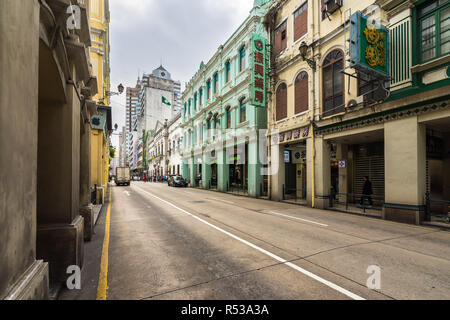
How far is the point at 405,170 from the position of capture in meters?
9.29

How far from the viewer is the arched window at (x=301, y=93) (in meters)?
14.6

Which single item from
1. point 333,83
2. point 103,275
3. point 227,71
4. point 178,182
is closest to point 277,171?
point 333,83

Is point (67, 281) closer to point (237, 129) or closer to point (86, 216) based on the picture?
point (86, 216)

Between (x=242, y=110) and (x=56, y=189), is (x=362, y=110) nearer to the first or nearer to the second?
(x=242, y=110)

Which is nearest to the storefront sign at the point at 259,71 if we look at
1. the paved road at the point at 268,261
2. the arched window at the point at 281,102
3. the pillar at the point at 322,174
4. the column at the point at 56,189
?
the arched window at the point at 281,102

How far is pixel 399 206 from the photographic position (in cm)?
941

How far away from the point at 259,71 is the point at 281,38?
3242 mm

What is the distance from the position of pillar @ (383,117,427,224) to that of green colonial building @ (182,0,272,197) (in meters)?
9.21

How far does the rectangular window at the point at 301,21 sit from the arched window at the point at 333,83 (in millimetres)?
3280

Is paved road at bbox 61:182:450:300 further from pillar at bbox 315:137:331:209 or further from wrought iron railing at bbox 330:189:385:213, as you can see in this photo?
pillar at bbox 315:137:331:209

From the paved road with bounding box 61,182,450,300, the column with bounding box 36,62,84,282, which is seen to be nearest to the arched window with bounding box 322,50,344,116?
the paved road with bounding box 61,182,450,300

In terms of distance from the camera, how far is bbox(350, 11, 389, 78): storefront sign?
30.7 feet
